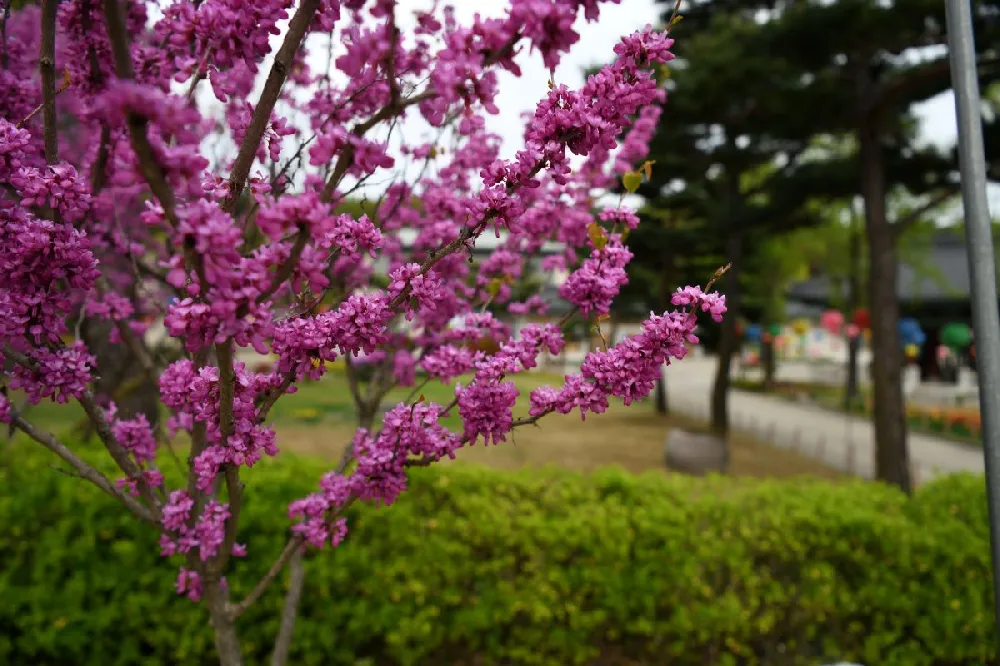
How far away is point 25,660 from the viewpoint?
12.0ft

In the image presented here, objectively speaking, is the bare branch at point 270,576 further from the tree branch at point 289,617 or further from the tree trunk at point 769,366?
the tree trunk at point 769,366

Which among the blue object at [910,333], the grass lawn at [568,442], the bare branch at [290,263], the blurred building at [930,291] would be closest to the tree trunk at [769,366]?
the blurred building at [930,291]

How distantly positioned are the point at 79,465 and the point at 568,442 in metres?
11.0

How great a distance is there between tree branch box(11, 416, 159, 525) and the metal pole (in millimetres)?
3031

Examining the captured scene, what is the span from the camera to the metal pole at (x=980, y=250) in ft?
7.39

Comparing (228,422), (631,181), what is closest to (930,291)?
(631,181)

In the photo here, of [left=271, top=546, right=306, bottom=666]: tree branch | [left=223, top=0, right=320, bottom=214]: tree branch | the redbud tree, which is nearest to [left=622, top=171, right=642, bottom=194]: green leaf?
the redbud tree

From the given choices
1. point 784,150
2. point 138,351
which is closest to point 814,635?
point 138,351

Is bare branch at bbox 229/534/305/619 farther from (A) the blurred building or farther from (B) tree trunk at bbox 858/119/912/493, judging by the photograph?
(A) the blurred building

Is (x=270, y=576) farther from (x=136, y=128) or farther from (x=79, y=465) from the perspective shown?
(x=136, y=128)

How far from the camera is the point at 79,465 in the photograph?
7.35ft

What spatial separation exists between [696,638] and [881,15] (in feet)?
23.5

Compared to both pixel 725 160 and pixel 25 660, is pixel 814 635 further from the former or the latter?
pixel 725 160

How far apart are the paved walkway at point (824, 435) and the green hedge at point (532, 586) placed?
5865 millimetres
